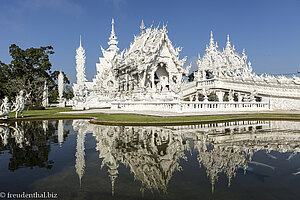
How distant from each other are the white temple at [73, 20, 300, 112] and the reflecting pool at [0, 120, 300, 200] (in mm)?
10401

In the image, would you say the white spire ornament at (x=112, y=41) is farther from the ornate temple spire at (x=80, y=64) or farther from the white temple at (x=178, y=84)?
the ornate temple spire at (x=80, y=64)

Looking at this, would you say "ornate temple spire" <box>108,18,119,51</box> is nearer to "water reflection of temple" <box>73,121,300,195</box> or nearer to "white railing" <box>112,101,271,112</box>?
"white railing" <box>112,101,271,112</box>

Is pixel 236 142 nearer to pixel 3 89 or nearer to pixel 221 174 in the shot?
pixel 221 174

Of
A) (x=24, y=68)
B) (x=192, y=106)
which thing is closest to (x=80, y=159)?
(x=192, y=106)

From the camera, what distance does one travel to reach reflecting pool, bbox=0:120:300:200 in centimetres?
357

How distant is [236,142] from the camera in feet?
23.2

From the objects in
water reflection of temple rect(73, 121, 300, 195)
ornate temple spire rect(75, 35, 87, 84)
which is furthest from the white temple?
water reflection of temple rect(73, 121, 300, 195)

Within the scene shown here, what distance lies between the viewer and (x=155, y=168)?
4.66 metres

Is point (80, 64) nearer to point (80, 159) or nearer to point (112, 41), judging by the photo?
point (112, 41)

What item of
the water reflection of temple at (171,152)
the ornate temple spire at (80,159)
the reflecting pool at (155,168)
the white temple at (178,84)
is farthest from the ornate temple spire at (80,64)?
the ornate temple spire at (80,159)

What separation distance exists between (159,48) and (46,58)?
87.0 ft

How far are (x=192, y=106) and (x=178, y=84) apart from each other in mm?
10924

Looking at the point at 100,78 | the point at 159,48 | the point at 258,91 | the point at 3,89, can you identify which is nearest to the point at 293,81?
the point at 258,91

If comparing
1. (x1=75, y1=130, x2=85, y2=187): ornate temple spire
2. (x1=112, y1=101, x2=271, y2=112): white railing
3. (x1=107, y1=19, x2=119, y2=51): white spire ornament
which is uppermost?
(x1=107, y1=19, x2=119, y2=51): white spire ornament
